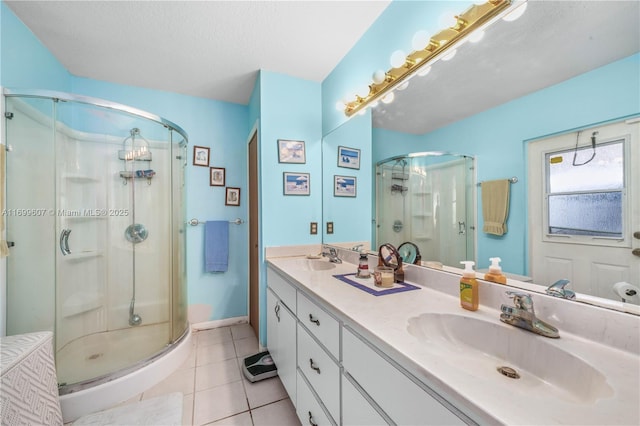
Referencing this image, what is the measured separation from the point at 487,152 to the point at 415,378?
2.79ft

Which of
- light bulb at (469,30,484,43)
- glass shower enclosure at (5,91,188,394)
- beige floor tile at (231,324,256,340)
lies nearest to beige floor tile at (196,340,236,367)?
beige floor tile at (231,324,256,340)

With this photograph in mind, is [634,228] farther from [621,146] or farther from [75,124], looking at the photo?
[75,124]

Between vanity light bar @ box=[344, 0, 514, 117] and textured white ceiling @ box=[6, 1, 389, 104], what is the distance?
1.59 feet

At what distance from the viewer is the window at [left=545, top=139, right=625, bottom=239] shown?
0.64 metres

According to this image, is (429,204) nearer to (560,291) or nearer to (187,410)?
(560,291)

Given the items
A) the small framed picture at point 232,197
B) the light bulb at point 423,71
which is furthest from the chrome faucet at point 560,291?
the small framed picture at point 232,197

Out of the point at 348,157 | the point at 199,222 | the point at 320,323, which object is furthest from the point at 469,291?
the point at 199,222

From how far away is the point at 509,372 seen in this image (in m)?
0.67

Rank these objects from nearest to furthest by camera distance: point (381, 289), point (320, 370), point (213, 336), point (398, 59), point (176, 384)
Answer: point (320, 370) → point (381, 289) → point (398, 59) → point (176, 384) → point (213, 336)

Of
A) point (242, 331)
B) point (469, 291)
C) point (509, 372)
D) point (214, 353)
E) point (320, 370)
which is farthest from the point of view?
point (242, 331)

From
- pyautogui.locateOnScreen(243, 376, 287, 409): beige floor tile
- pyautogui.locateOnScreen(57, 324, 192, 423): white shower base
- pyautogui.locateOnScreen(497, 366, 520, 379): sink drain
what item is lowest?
pyautogui.locateOnScreen(243, 376, 287, 409): beige floor tile

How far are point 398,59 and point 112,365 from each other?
261 cm

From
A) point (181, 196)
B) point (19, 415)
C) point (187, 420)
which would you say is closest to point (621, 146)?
point (187, 420)

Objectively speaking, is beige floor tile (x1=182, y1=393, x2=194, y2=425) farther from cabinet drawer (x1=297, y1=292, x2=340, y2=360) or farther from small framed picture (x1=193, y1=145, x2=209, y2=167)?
small framed picture (x1=193, y1=145, x2=209, y2=167)
